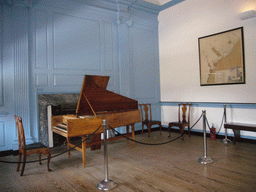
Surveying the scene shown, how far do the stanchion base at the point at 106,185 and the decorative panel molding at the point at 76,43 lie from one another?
9.94 feet

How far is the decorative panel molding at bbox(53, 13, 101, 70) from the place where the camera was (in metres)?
4.77

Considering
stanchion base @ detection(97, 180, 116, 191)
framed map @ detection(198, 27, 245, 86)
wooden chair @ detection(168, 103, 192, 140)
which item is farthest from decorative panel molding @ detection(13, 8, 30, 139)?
framed map @ detection(198, 27, 245, 86)

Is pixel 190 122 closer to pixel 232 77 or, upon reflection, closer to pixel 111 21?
pixel 232 77

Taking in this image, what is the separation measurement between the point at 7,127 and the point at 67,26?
2.60 meters

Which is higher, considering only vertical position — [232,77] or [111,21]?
[111,21]

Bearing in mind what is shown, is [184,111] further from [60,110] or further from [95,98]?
[60,110]

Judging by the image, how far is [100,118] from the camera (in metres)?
3.55

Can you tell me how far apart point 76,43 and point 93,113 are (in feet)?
6.93

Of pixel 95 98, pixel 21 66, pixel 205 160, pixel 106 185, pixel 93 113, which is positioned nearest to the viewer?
pixel 106 185

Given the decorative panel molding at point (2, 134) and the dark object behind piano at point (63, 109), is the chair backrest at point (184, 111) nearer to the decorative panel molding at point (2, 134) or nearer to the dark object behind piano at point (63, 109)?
the dark object behind piano at point (63, 109)

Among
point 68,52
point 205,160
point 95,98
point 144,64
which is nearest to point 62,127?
point 95,98

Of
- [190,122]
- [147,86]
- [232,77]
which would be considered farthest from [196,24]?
[190,122]

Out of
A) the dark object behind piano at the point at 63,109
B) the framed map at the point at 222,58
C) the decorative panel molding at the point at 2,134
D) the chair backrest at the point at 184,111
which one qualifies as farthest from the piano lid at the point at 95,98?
the framed map at the point at 222,58

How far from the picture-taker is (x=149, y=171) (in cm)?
308
